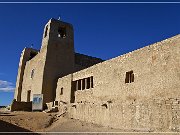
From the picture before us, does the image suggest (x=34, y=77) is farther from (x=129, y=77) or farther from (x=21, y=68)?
(x=129, y=77)

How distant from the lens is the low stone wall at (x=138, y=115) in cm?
831

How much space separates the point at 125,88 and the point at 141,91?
1.28 meters

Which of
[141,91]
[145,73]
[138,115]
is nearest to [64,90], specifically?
[141,91]

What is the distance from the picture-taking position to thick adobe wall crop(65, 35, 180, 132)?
878 cm

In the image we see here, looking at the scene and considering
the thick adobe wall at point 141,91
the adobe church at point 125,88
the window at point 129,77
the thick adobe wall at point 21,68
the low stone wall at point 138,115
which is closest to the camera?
the low stone wall at point 138,115

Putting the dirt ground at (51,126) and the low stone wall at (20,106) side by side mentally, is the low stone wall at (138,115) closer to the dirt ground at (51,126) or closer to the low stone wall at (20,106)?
the dirt ground at (51,126)

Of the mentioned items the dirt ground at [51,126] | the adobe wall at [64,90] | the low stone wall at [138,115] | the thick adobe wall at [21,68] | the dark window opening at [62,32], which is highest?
the dark window opening at [62,32]

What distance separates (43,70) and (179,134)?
640 inches

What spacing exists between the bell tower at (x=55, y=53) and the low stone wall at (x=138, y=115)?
9.13m

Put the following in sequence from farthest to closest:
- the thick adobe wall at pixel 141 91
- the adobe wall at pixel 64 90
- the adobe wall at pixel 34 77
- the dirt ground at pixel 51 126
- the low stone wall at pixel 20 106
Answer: the adobe wall at pixel 34 77 → the low stone wall at pixel 20 106 → the adobe wall at pixel 64 90 → the dirt ground at pixel 51 126 → the thick adobe wall at pixel 141 91

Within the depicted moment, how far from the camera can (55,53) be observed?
76.4ft

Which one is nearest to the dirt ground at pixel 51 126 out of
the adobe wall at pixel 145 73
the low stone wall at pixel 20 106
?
the adobe wall at pixel 145 73

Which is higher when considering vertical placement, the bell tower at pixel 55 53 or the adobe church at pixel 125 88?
the bell tower at pixel 55 53

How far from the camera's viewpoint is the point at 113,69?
1375cm
